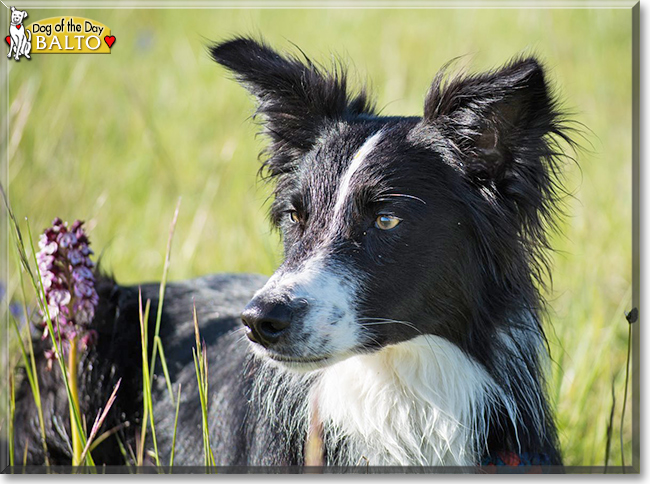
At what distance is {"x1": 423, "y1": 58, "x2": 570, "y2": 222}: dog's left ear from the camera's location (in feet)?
7.77

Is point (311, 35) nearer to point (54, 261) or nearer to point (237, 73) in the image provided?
point (237, 73)

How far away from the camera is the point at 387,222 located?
2.49 m

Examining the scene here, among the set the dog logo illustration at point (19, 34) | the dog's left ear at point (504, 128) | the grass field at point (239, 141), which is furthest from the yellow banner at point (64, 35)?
the dog's left ear at point (504, 128)

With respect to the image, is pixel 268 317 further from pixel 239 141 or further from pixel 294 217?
pixel 239 141

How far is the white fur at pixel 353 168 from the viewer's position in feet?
8.30

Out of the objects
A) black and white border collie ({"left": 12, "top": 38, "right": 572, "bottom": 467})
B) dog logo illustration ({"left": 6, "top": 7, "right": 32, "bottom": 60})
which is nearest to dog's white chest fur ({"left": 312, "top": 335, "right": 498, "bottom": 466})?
black and white border collie ({"left": 12, "top": 38, "right": 572, "bottom": 467})

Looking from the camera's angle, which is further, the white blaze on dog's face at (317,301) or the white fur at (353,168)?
the white fur at (353,168)

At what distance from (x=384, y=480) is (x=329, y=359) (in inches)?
24.4

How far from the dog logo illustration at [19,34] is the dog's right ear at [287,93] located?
85 cm

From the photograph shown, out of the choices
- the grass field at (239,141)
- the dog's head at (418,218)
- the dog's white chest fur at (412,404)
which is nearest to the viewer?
→ the dog's head at (418,218)

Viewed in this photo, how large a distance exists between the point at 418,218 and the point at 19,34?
6.00 ft

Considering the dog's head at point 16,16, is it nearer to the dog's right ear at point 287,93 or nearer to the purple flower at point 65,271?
the dog's right ear at point 287,93

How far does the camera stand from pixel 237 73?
9.37 ft

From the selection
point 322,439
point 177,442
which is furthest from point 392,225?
point 177,442
